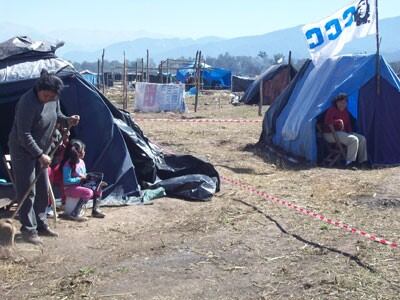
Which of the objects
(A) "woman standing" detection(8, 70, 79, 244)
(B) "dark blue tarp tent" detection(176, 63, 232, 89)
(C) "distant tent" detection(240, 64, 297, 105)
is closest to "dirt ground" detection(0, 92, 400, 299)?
(A) "woman standing" detection(8, 70, 79, 244)

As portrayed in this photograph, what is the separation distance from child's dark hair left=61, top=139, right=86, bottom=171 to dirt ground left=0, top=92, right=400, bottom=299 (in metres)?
0.69

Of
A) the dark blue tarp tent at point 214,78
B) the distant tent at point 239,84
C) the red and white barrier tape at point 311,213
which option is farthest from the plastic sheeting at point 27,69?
the dark blue tarp tent at point 214,78

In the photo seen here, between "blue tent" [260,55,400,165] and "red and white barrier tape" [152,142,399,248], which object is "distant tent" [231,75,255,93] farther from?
"red and white barrier tape" [152,142,399,248]

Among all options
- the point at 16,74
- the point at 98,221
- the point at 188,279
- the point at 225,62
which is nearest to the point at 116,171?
the point at 98,221

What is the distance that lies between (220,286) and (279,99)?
29.0 ft

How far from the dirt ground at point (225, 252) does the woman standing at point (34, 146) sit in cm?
26

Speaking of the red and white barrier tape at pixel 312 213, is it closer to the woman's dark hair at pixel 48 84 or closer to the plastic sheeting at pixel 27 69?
the plastic sheeting at pixel 27 69

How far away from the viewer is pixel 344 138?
11172 millimetres

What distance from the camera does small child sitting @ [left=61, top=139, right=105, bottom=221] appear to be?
7188 mm

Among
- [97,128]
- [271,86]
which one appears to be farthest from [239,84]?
[97,128]

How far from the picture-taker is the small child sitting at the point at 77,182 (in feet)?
23.6

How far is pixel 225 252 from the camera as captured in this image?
6.18 m

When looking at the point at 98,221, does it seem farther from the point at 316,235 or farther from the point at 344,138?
the point at 344,138

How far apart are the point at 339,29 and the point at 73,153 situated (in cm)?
634
